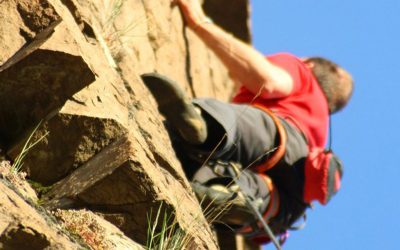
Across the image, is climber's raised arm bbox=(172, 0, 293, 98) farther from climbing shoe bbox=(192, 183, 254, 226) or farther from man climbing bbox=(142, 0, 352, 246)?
climbing shoe bbox=(192, 183, 254, 226)

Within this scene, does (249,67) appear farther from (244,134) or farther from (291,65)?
(244,134)

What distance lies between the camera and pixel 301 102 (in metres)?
5.53

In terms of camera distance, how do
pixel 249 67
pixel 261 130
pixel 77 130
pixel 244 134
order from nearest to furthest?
pixel 77 130
pixel 244 134
pixel 261 130
pixel 249 67

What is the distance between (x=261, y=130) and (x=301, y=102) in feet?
2.46

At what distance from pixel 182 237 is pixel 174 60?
3161 millimetres

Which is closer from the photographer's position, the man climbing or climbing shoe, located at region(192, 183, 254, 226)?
climbing shoe, located at region(192, 183, 254, 226)

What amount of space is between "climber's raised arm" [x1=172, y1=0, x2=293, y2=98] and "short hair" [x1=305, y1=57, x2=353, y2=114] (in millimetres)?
611

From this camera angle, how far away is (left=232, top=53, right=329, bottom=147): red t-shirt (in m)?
5.40

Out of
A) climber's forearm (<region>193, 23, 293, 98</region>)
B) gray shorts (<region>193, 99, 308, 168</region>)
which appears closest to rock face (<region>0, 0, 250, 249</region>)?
gray shorts (<region>193, 99, 308, 168</region>)

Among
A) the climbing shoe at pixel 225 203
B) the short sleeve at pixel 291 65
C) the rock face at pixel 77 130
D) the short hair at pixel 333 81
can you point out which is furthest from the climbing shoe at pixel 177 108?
the short hair at pixel 333 81

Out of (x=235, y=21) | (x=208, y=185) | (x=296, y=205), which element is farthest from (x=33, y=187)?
(x=235, y=21)

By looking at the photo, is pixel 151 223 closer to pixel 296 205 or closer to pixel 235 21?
pixel 296 205

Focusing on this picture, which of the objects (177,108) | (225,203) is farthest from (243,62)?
(225,203)

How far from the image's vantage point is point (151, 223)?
2.97 metres
